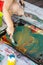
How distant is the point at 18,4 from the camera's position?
1.26 metres

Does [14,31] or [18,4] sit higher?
[18,4]

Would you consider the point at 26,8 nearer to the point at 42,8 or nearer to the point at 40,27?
the point at 42,8

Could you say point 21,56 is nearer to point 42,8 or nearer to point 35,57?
point 35,57

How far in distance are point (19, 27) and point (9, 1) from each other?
19 cm

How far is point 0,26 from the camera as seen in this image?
101 centimetres

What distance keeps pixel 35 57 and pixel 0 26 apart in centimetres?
28

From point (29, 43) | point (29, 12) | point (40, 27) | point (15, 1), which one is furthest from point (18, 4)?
point (29, 43)

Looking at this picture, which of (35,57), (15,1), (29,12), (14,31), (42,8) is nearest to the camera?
(35,57)

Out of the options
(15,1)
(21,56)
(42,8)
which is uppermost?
(15,1)

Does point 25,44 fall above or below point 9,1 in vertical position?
below

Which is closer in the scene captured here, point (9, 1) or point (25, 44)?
point (25, 44)

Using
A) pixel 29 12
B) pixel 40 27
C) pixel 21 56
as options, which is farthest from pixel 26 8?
pixel 21 56

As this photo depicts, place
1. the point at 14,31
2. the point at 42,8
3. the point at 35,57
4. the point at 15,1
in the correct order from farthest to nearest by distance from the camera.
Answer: the point at 42,8 < the point at 15,1 < the point at 14,31 < the point at 35,57

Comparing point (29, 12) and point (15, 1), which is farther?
point (29, 12)
